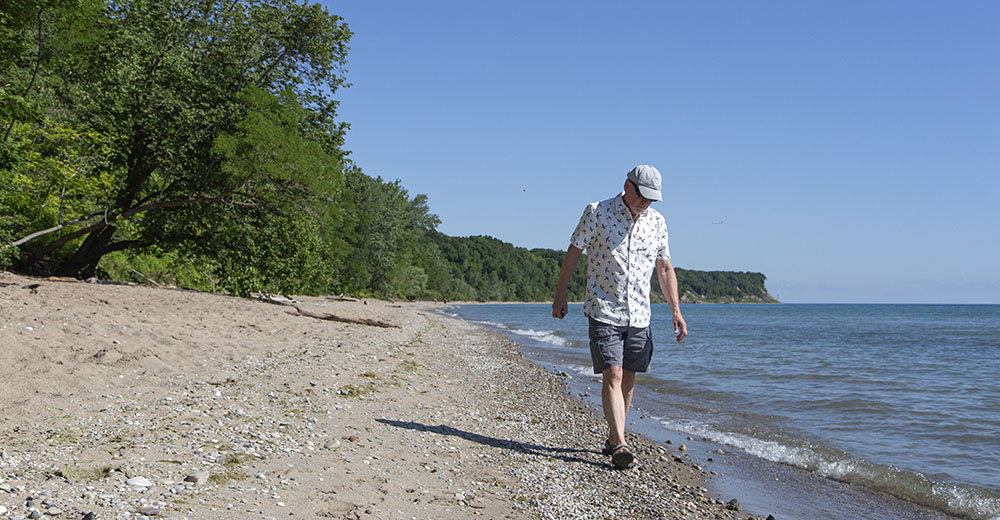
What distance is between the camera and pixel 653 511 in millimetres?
4324

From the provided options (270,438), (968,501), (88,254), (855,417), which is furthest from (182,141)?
(968,501)

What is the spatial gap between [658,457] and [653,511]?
1.92m

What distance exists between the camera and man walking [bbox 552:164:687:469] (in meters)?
5.03

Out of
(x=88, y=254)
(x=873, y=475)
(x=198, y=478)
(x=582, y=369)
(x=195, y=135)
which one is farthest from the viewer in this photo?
(x=88, y=254)

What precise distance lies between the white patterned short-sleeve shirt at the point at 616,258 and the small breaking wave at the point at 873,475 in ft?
10.3

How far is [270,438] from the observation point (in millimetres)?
4711

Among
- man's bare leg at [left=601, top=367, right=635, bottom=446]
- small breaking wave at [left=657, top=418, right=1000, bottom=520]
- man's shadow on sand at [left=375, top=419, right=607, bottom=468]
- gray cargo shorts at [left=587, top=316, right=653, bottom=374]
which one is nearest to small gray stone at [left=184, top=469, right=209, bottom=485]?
man's shadow on sand at [left=375, top=419, right=607, bottom=468]

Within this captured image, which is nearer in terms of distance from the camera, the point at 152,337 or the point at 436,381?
the point at 152,337

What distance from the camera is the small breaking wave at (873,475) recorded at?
5590 mm

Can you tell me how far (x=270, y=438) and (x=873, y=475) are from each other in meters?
5.81

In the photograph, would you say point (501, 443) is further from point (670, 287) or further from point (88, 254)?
point (88, 254)

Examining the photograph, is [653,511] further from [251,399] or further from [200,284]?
[200,284]

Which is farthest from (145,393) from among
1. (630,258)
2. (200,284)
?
(200,284)

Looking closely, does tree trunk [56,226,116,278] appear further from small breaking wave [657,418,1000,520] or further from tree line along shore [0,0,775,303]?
small breaking wave [657,418,1000,520]
